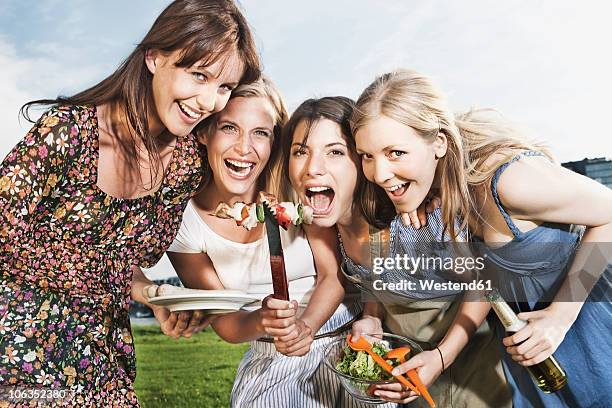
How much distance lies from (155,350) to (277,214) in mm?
2686

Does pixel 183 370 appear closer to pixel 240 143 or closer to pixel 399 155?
pixel 240 143

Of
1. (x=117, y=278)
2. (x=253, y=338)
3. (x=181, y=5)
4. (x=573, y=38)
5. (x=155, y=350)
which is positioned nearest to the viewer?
(x=181, y=5)

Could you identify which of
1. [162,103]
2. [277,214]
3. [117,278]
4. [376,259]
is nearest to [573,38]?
[376,259]

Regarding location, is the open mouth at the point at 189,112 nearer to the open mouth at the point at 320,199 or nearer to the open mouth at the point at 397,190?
the open mouth at the point at 320,199

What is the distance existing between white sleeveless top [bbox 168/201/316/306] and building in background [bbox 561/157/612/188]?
3.03 ft

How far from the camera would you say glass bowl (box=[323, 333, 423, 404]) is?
71.6 inches

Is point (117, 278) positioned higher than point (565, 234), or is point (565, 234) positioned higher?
point (565, 234)

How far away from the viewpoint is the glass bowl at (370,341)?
1.82 meters

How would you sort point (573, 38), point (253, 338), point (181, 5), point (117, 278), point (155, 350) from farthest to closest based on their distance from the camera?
point (155, 350) < point (573, 38) < point (253, 338) < point (117, 278) < point (181, 5)

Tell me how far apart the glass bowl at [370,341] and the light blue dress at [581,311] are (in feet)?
1.12

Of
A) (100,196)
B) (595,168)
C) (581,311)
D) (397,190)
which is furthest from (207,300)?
(595,168)

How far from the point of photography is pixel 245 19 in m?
1.85

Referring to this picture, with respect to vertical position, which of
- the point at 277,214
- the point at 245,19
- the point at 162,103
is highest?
the point at 245,19

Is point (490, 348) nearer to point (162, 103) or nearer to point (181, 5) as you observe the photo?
point (162, 103)
